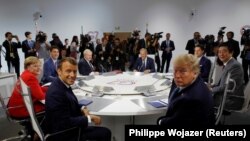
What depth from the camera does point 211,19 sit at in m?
9.06

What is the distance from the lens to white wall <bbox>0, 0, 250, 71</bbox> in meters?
9.12

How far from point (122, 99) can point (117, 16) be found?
23.6ft

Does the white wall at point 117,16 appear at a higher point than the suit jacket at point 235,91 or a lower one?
higher

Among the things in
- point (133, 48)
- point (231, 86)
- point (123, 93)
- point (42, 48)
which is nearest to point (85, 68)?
point (123, 93)

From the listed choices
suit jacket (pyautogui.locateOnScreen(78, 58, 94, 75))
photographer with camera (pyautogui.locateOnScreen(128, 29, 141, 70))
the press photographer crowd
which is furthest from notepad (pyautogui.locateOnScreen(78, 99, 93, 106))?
photographer with camera (pyautogui.locateOnScreen(128, 29, 141, 70))

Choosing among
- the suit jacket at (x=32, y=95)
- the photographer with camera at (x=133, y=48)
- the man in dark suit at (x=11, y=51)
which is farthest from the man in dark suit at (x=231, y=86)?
the man in dark suit at (x=11, y=51)

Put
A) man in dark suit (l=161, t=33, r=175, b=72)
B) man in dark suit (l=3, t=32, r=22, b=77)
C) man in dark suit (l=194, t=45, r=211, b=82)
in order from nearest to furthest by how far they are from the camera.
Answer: man in dark suit (l=194, t=45, r=211, b=82)
man in dark suit (l=3, t=32, r=22, b=77)
man in dark suit (l=161, t=33, r=175, b=72)

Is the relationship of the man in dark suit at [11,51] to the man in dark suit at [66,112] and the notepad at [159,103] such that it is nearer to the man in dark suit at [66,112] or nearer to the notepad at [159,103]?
the man in dark suit at [66,112]

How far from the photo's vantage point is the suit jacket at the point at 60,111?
2080 millimetres

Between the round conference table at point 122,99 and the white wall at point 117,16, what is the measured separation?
580 cm

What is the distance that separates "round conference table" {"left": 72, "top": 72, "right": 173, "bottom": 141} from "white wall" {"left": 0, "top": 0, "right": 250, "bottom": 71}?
580 cm

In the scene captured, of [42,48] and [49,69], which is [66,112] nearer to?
[49,69]

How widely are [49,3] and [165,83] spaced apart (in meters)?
7.42

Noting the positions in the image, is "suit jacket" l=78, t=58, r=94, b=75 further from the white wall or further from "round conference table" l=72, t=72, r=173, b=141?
the white wall
